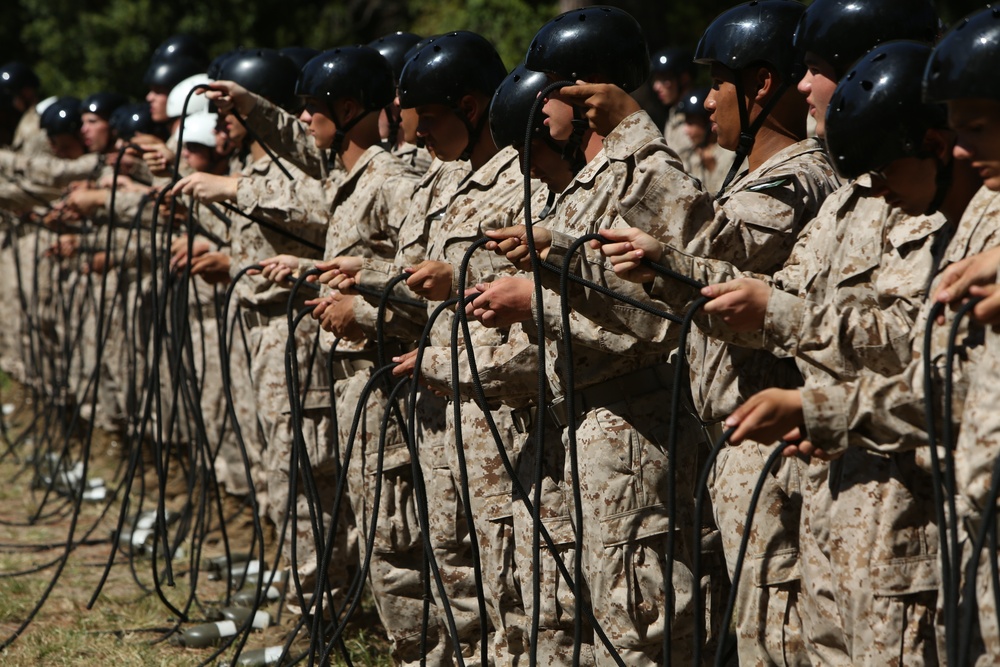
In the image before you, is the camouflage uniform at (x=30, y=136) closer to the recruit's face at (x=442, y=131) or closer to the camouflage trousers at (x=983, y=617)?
the recruit's face at (x=442, y=131)

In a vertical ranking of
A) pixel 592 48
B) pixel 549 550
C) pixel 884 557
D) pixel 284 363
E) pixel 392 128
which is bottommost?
pixel 884 557

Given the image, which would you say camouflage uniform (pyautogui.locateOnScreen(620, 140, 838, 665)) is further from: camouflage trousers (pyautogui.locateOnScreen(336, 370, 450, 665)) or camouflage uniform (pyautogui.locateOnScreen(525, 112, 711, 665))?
camouflage trousers (pyautogui.locateOnScreen(336, 370, 450, 665))

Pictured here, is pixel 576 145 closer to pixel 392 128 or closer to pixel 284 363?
pixel 284 363

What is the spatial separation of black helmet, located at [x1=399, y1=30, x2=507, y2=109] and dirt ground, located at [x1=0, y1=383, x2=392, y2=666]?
91.2 inches

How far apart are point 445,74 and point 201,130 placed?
116 inches

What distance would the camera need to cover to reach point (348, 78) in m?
5.43

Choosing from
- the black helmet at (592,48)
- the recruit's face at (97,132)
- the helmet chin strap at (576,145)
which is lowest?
the helmet chin strap at (576,145)

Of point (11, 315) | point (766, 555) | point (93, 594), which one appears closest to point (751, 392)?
point (766, 555)

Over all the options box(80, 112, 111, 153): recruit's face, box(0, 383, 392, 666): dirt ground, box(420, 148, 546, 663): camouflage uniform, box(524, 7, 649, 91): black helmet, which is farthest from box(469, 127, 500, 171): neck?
box(80, 112, 111, 153): recruit's face

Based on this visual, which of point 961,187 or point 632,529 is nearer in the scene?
point 961,187

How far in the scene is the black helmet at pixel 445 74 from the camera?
4.77 m

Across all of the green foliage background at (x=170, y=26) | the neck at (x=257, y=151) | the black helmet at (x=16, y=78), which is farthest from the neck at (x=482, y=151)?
the green foliage background at (x=170, y=26)

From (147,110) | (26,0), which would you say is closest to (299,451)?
(147,110)

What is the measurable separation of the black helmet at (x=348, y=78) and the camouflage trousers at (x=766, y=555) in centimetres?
261
